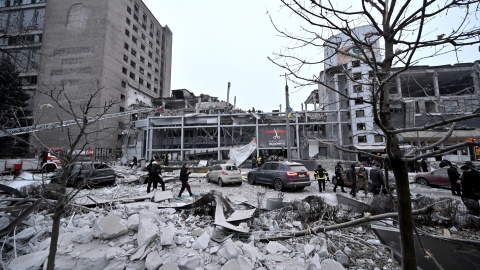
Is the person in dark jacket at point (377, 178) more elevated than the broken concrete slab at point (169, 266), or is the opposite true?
the person in dark jacket at point (377, 178)

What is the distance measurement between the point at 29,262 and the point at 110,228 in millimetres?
1394

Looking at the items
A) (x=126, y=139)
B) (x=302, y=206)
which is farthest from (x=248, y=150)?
(x=126, y=139)

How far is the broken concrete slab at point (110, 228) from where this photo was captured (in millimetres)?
4727

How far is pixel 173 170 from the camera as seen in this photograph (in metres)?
21.6

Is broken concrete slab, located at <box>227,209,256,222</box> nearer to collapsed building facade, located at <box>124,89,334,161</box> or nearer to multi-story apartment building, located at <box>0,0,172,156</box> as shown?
collapsed building facade, located at <box>124,89,334,161</box>

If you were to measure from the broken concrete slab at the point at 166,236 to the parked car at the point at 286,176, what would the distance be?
7.73 meters

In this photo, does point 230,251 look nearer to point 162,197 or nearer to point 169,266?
point 169,266

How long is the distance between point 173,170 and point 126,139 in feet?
72.3

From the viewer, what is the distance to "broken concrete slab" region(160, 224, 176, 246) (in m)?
4.47

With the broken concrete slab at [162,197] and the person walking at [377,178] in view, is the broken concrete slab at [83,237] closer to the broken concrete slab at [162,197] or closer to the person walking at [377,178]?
the broken concrete slab at [162,197]

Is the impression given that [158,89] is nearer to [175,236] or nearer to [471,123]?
[175,236]

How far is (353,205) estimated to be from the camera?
6.62m

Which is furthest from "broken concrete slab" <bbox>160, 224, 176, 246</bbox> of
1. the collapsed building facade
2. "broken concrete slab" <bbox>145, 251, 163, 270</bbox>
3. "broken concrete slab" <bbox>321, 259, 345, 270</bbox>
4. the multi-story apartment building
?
the multi-story apartment building

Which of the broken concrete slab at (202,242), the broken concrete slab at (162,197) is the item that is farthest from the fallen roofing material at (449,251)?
the broken concrete slab at (162,197)
